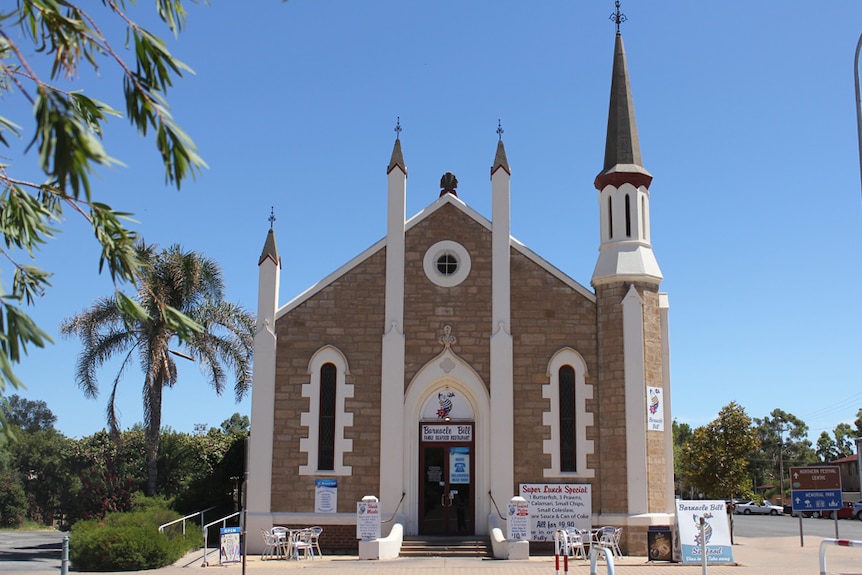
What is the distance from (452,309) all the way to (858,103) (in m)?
10.7

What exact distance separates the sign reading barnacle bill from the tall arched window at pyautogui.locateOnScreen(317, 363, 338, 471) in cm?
484

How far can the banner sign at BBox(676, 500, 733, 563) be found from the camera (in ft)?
64.4

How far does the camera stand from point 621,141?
24219mm

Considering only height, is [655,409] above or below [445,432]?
above

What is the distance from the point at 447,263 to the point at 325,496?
670 centimetres

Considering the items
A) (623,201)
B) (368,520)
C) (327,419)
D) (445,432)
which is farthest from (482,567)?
(623,201)

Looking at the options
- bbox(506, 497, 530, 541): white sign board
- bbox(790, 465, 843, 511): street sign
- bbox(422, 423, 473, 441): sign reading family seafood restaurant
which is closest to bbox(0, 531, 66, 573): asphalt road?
bbox(422, 423, 473, 441): sign reading family seafood restaurant

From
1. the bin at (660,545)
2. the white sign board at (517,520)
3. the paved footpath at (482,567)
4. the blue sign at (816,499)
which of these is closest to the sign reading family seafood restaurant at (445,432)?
the white sign board at (517,520)

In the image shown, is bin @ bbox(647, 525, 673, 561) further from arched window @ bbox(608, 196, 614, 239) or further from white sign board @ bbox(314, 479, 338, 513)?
arched window @ bbox(608, 196, 614, 239)

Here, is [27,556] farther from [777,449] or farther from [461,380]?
[777,449]

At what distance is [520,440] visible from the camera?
2238 centimetres

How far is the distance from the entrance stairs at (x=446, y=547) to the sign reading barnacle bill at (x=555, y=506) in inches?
53.9

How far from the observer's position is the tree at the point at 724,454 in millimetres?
34094

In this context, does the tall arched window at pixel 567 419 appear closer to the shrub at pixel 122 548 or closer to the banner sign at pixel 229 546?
the banner sign at pixel 229 546
